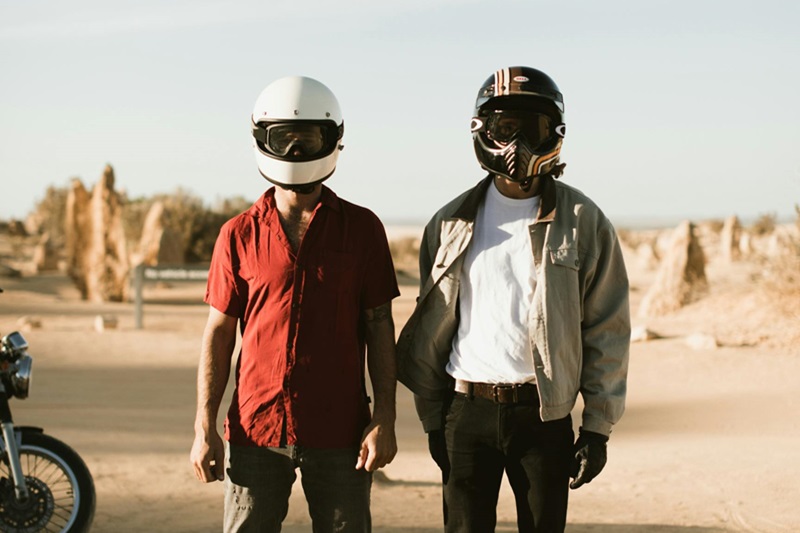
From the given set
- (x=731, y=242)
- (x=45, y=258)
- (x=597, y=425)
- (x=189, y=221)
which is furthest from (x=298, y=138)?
(x=731, y=242)

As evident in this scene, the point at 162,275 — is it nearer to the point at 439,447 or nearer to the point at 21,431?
the point at 21,431

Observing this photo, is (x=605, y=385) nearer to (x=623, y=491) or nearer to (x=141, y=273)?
(x=623, y=491)

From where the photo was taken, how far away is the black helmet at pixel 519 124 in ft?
11.9

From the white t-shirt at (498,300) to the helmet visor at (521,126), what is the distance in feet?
0.73

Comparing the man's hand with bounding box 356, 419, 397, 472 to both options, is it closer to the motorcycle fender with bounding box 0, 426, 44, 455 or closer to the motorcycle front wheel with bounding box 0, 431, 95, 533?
the motorcycle front wheel with bounding box 0, 431, 95, 533

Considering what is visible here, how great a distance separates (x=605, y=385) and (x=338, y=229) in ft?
3.50

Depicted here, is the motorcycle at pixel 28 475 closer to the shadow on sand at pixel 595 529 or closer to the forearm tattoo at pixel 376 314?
the shadow on sand at pixel 595 529

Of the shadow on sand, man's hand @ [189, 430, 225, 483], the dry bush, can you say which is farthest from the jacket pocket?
the dry bush

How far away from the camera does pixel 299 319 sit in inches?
136

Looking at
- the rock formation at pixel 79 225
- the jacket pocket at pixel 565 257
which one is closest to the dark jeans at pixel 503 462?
the jacket pocket at pixel 565 257

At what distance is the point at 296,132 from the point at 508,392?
115 centimetres

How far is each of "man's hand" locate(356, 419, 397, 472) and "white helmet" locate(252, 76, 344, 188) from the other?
0.86 m

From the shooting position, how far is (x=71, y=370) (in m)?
13.0

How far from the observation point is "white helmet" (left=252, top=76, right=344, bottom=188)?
11.7 feet
